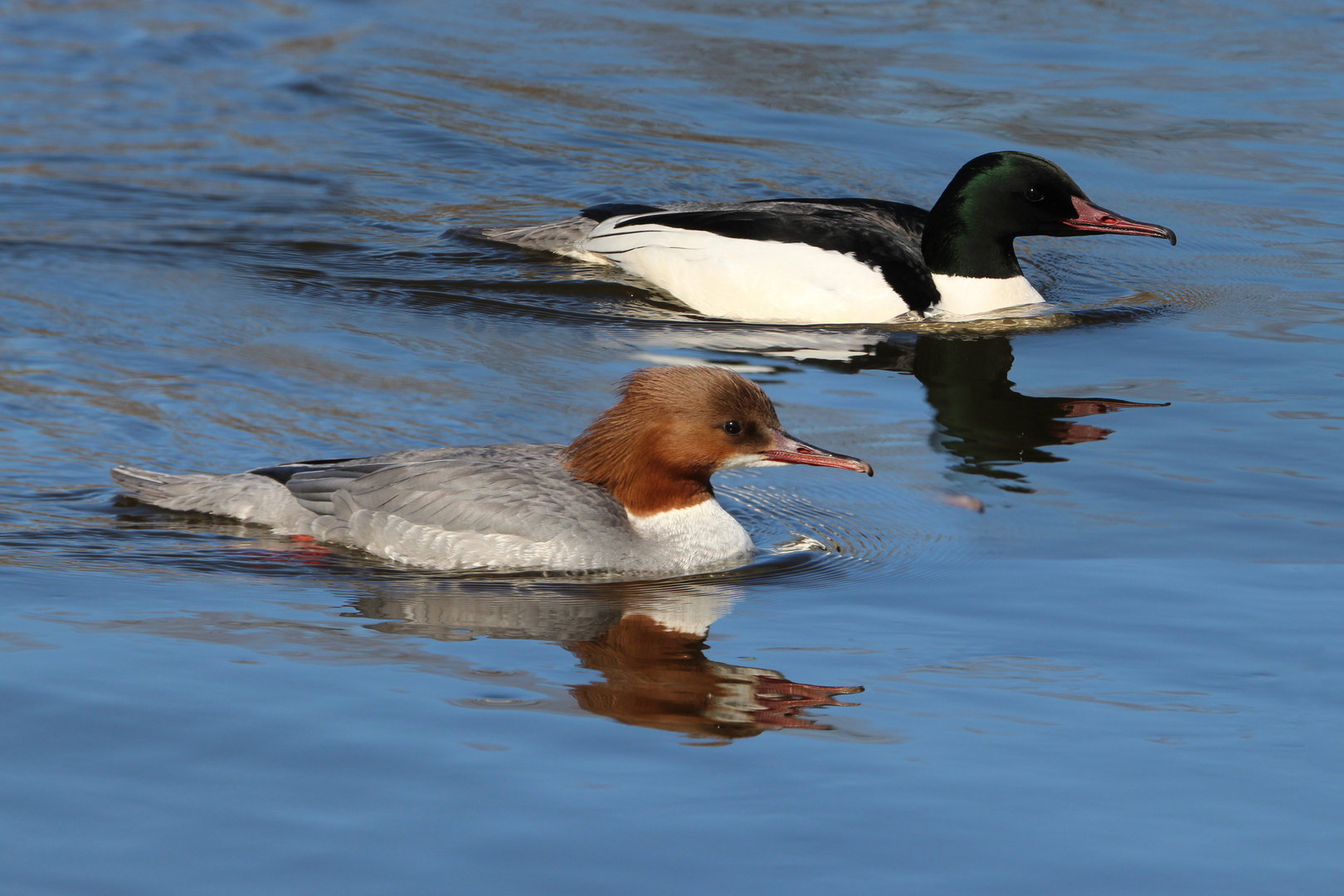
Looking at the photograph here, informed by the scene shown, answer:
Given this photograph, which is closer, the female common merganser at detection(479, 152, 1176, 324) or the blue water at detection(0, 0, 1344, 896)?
the blue water at detection(0, 0, 1344, 896)

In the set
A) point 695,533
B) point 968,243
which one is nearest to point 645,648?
point 695,533

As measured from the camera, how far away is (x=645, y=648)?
225 inches

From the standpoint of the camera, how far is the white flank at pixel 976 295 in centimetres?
1049

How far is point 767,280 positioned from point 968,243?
1.31m

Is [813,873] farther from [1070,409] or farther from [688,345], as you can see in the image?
[688,345]

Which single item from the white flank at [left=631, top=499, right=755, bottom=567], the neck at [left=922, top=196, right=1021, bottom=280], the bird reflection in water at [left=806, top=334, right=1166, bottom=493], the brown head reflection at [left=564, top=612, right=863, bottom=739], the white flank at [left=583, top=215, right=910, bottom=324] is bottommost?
the brown head reflection at [left=564, top=612, right=863, bottom=739]

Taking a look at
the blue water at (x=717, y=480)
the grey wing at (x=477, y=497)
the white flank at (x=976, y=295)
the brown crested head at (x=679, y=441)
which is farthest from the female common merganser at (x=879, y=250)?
the grey wing at (x=477, y=497)

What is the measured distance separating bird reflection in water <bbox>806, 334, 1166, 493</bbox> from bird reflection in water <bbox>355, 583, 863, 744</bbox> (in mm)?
2137

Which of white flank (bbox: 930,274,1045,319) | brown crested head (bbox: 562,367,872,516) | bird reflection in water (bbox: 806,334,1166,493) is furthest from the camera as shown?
white flank (bbox: 930,274,1045,319)

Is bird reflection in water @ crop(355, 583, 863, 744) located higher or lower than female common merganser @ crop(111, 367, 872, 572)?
lower

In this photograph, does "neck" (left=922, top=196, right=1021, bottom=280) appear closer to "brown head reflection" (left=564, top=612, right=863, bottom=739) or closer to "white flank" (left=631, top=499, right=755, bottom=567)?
"white flank" (left=631, top=499, right=755, bottom=567)

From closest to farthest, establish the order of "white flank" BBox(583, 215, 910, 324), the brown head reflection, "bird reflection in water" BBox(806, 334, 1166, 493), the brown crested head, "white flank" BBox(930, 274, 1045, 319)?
the brown head reflection → the brown crested head → "bird reflection in water" BBox(806, 334, 1166, 493) → "white flank" BBox(583, 215, 910, 324) → "white flank" BBox(930, 274, 1045, 319)

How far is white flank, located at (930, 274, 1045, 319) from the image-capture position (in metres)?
10.5

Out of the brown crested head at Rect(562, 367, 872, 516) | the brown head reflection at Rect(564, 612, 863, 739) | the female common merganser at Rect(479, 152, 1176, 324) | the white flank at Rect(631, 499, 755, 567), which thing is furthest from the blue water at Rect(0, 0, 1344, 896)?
the brown crested head at Rect(562, 367, 872, 516)
